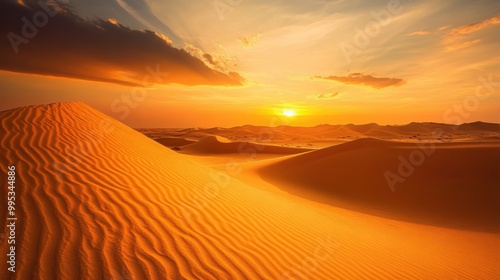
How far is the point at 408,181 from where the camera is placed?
1098 centimetres

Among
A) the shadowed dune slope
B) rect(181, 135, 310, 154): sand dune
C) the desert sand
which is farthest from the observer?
rect(181, 135, 310, 154): sand dune

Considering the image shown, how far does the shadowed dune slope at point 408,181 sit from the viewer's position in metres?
8.81

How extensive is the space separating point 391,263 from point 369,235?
5.24 ft

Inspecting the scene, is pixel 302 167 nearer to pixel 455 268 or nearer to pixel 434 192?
pixel 434 192

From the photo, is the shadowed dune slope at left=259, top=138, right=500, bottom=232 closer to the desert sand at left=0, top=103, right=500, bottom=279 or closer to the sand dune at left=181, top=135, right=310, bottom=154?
Result: the desert sand at left=0, top=103, right=500, bottom=279

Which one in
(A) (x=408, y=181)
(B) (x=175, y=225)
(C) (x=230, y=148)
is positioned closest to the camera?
(B) (x=175, y=225)

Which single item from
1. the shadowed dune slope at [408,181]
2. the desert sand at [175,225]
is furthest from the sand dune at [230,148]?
the desert sand at [175,225]

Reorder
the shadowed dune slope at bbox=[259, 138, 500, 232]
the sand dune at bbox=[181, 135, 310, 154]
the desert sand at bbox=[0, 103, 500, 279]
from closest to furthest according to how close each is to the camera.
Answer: the desert sand at bbox=[0, 103, 500, 279] < the shadowed dune slope at bbox=[259, 138, 500, 232] < the sand dune at bbox=[181, 135, 310, 154]

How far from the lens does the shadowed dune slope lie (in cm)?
881

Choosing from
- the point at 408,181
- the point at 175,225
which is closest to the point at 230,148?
the point at 408,181

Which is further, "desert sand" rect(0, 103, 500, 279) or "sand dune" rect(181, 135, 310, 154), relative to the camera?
"sand dune" rect(181, 135, 310, 154)

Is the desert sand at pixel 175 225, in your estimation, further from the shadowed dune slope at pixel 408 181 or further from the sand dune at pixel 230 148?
the sand dune at pixel 230 148

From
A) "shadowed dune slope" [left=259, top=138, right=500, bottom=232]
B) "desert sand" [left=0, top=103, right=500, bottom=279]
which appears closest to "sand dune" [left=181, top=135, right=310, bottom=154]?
"shadowed dune slope" [left=259, top=138, right=500, bottom=232]

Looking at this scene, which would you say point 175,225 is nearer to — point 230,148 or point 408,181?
point 408,181
